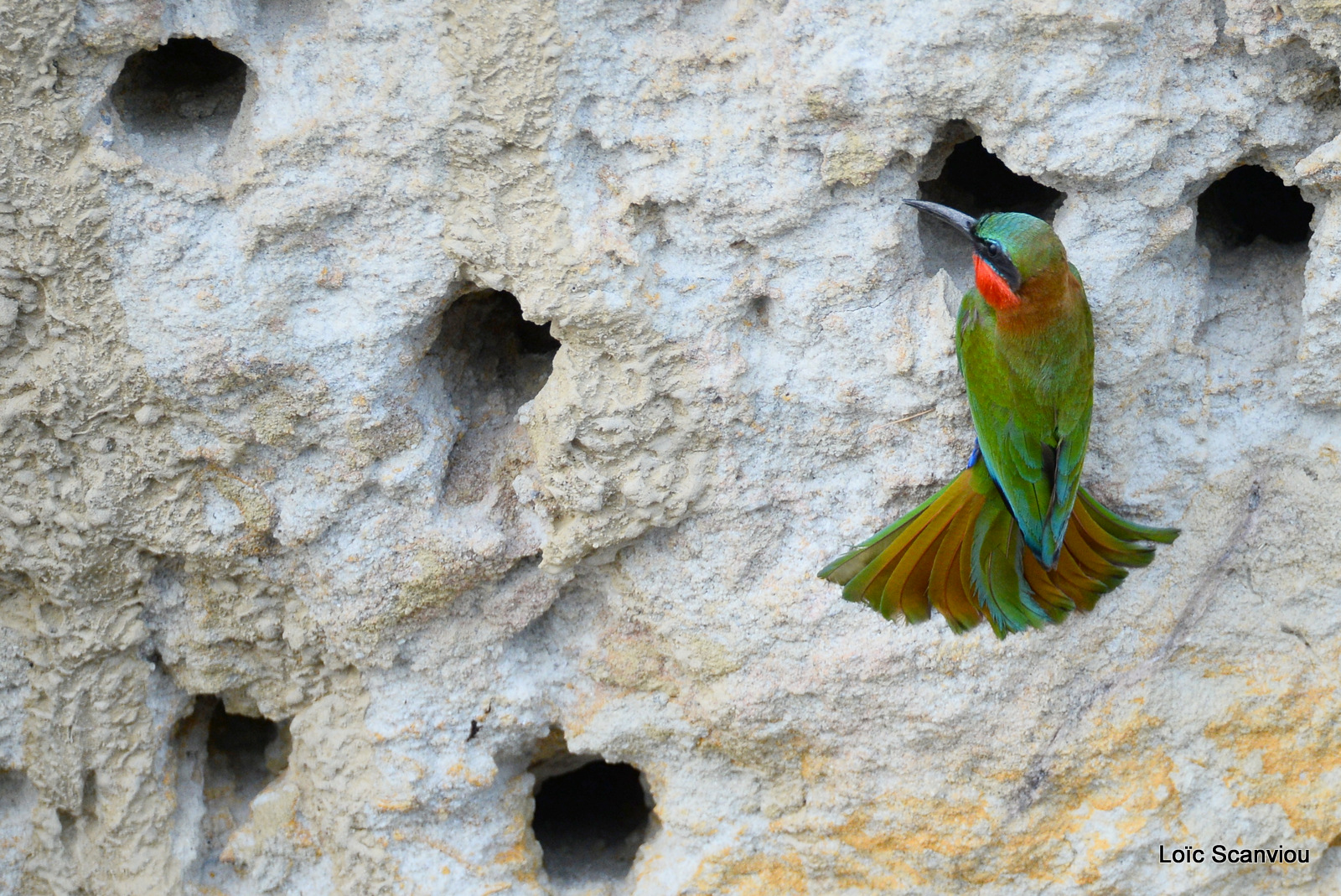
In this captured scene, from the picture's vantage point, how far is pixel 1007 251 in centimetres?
141

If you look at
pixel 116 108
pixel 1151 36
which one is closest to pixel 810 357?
pixel 1151 36

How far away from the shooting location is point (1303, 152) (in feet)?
4.75

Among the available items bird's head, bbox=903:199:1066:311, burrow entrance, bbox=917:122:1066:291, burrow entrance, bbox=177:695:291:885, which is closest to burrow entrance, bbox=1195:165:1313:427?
burrow entrance, bbox=917:122:1066:291

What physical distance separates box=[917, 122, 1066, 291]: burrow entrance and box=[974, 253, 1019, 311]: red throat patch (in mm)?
123

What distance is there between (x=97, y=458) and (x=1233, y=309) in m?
1.56

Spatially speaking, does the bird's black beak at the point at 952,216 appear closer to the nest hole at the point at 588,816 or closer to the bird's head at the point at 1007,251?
the bird's head at the point at 1007,251

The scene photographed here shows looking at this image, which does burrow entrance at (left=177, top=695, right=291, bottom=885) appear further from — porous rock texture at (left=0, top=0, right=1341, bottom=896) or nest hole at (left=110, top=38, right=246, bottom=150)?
nest hole at (left=110, top=38, right=246, bottom=150)

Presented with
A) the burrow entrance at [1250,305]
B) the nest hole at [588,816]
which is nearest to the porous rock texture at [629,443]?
the burrow entrance at [1250,305]

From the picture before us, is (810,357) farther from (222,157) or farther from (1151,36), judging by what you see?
(222,157)

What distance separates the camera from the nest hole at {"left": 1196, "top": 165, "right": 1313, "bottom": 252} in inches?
66.0

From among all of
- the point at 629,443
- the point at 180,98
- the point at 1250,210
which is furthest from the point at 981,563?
the point at 180,98

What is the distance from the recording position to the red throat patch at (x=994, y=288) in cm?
144

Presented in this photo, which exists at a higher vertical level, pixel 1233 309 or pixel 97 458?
pixel 97 458

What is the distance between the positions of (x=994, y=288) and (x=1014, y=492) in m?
0.26
